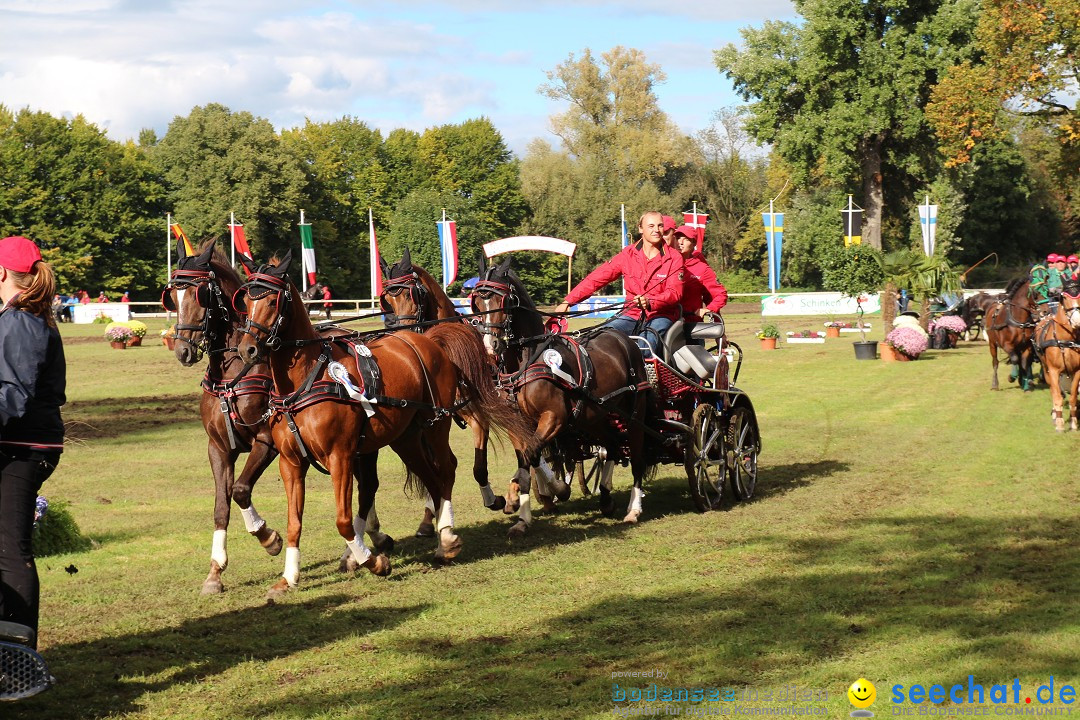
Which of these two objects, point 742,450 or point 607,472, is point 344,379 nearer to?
point 607,472

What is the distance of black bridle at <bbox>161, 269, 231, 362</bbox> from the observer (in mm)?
8344

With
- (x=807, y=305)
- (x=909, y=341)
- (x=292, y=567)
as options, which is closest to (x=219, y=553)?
(x=292, y=567)

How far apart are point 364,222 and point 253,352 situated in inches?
2827

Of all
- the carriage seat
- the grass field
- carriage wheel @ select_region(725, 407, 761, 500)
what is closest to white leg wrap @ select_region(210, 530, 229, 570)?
the grass field

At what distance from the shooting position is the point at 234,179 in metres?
72.2

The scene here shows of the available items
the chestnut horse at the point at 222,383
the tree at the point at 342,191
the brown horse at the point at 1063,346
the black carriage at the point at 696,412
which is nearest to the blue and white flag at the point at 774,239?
the brown horse at the point at 1063,346

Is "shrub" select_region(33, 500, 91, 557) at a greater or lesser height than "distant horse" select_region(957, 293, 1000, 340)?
lesser

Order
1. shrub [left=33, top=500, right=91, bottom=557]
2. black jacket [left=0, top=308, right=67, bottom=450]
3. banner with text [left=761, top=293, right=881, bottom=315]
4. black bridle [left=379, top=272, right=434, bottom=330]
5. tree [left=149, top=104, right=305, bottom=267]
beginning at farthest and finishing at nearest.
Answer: tree [left=149, top=104, right=305, bottom=267] → banner with text [left=761, top=293, right=881, bottom=315] → black bridle [left=379, top=272, right=434, bottom=330] → shrub [left=33, top=500, right=91, bottom=557] → black jacket [left=0, top=308, right=67, bottom=450]

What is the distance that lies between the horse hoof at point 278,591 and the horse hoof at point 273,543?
727 mm

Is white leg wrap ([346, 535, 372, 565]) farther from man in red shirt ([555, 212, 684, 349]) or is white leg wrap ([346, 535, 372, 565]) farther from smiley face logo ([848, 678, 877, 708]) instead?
smiley face logo ([848, 678, 877, 708])

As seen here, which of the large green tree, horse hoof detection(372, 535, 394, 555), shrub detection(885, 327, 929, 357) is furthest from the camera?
the large green tree

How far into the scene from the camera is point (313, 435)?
823 cm

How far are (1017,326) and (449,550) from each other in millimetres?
14919

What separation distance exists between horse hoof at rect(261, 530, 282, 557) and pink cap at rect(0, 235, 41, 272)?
12.6ft
